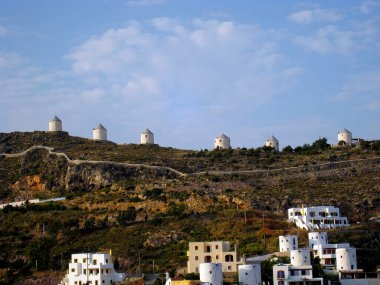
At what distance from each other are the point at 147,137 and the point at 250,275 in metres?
56.4

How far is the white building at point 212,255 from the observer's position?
2488 inches

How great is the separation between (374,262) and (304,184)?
22.3 meters

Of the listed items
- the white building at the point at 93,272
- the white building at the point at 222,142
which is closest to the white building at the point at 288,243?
the white building at the point at 93,272

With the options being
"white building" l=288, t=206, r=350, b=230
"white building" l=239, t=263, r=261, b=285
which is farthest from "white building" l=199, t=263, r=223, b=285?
"white building" l=288, t=206, r=350, b=230

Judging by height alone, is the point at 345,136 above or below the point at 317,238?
above

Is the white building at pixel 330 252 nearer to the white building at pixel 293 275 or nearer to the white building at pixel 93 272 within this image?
the white building at pixel 293 275

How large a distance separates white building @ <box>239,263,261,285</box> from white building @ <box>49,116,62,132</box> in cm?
6188

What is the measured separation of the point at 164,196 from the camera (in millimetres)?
84062

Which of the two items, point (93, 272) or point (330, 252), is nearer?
point (93, 272)

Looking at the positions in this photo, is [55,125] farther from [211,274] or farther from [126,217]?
[211,274]

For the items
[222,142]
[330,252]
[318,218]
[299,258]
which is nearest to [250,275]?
[299,258]

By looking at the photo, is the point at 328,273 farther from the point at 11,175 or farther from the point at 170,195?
the point at 11,175

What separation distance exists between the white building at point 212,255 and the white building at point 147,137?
4831 cm

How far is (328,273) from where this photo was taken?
6166cm
